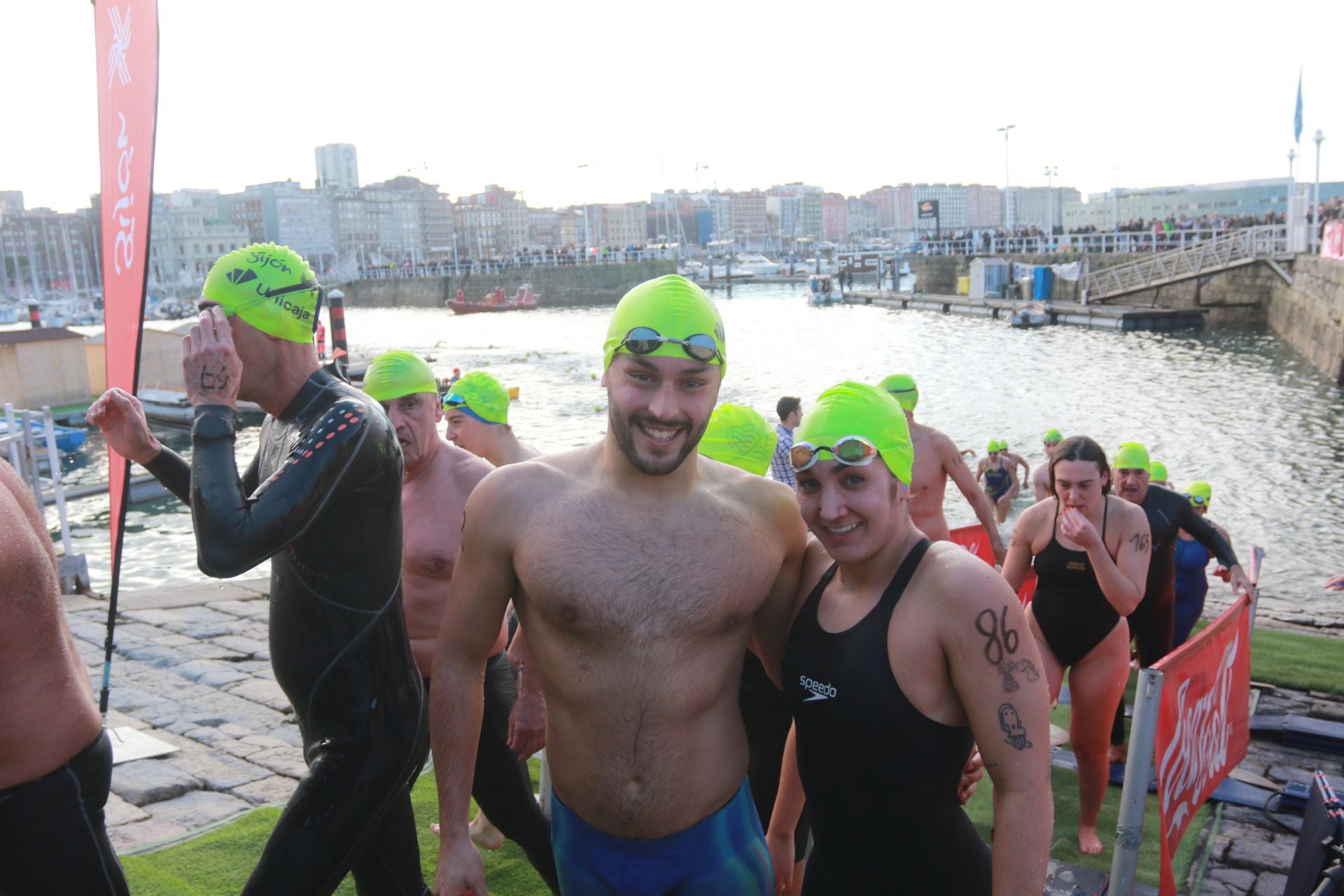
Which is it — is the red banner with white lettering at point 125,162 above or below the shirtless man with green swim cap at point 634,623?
above

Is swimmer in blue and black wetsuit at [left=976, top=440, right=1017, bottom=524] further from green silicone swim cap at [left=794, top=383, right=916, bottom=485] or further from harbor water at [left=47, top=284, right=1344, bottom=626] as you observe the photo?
green silicone swim cap at [left=794, top=383, right=916, bottom=485]

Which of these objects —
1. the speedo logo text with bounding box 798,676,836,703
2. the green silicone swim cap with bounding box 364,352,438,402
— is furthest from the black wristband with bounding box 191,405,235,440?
the green silicone swim cap with bounding box 364,352,438,402

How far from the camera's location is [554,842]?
2.52 metres

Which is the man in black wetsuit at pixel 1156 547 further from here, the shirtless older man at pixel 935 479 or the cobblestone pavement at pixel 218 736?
the shirtless older man at pixel 935 479

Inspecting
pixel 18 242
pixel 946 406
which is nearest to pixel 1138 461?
pixel 946 406

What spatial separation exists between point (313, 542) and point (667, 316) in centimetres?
110

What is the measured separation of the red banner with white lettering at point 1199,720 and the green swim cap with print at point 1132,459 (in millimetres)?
988

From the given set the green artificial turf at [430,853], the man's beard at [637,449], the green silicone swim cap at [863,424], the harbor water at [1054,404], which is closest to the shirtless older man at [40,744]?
the green artificial turf at [430,853]

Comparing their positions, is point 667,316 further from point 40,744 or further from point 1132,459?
point 1132,459

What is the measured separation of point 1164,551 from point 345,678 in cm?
470

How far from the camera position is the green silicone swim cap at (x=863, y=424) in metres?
2.28

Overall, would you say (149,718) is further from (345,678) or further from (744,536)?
(744,536)

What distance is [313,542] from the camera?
2545 mm

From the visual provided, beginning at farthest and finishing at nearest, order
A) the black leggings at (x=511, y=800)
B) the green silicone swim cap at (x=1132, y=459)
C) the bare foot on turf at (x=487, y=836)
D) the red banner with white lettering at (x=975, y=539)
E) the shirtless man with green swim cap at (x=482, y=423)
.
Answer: the red banner with white lettering at (x=975, y=539)
the green silicone swim cap at (x=1132, y=459)
the shirtless man with green swim cap at (x=482, y=423)
the bare foot on turf at (x=487, y=836)
the black leggings at (x=511, y=800)
